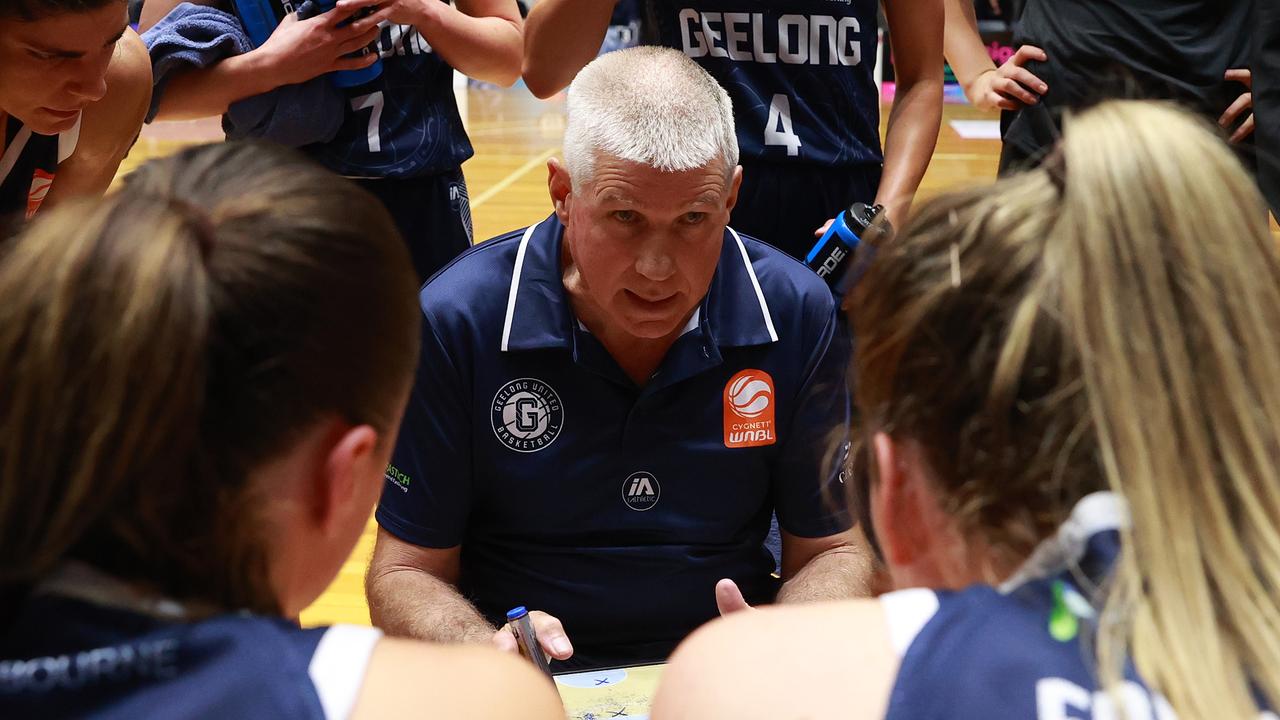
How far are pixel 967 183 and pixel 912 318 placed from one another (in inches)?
6.0

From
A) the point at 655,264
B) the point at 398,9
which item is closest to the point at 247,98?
the point at 398,9

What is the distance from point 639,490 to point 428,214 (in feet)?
3.33

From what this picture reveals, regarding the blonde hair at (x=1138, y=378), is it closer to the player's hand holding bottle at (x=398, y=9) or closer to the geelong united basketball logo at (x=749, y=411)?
the geelong united basketball logo at (x=749, y=411)

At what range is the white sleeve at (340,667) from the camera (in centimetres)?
89

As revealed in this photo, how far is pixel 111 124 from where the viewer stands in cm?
235

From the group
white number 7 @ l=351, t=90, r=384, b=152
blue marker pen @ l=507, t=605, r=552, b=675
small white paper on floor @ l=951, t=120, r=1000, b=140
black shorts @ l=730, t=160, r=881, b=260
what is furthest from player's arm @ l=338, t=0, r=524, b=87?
small white paper on floor @ l=951, t=120, r=1000, b=140

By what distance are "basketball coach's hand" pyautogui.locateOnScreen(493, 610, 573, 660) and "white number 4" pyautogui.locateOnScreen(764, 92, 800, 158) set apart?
4.01 ft

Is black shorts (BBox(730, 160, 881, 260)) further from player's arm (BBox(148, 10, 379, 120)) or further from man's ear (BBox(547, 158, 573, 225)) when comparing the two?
player's arm (BBox(148, 10, 379, 120))

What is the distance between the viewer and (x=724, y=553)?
207 cm

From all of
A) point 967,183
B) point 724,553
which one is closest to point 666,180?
point 724,553

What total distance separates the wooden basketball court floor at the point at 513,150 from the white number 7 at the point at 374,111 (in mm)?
3277

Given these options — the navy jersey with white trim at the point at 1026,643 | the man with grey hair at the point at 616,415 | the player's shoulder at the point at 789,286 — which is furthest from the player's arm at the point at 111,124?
the navy jersey with white trim at the point at 1026,643

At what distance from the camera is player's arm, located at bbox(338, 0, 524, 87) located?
8.61 feet

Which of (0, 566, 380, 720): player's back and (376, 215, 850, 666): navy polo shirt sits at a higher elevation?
(0, 566, 380, 720): player's back
